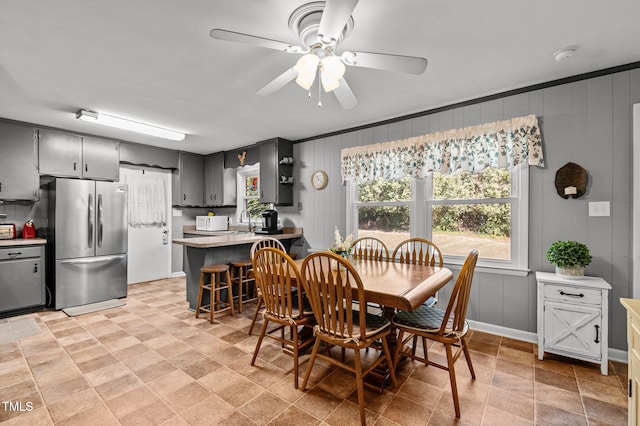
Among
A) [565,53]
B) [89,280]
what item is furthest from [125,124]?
[565,53]

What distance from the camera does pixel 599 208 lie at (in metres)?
2.46

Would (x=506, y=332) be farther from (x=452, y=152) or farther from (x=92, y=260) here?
(x=92, y=260)

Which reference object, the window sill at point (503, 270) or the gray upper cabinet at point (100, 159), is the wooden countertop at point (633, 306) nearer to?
the window sill at point (503, 270)

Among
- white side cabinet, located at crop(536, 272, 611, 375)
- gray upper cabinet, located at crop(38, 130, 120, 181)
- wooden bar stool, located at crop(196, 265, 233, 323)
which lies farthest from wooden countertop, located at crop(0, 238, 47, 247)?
white side cabinet, located at crop(536, 272, 611, 375)

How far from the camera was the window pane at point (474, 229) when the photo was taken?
297 cm

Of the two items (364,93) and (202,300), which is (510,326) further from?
(202,300)

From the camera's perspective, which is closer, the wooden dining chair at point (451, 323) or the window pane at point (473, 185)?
the wooden dining chair at point (451, 323)

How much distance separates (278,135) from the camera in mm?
4473

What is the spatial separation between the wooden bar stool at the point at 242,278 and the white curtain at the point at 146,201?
239cm

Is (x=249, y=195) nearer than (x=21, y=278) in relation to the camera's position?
No

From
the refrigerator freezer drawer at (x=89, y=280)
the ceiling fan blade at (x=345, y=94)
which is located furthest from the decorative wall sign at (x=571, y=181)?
the refrigerator freezer drawer at (x=89, y=280)

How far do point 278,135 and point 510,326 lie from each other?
3760 millimetres

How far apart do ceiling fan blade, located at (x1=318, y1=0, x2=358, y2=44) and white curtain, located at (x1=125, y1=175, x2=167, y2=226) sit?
4.78 meters

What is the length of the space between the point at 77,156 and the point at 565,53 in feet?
18.4
